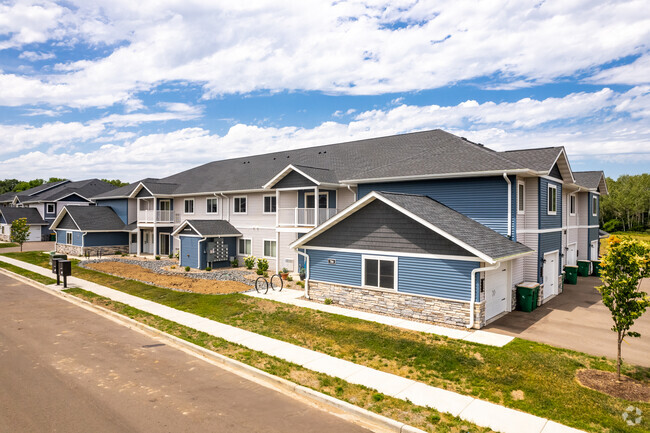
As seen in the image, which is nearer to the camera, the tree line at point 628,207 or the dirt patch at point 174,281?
the dirt patch at point 174,281

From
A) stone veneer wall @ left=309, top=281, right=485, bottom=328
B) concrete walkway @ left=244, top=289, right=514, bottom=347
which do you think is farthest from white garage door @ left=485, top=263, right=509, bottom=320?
concrete walkway @ left=244, top=289, right=514, bottom=347

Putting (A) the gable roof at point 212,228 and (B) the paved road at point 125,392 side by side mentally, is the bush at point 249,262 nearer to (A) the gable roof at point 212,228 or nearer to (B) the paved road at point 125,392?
(A) the gable roof at point 212,228

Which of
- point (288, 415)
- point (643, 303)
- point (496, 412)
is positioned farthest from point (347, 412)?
point (643, 303)

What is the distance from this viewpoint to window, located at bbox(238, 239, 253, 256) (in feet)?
98.7

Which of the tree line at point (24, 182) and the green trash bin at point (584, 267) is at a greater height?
the tree line at point (24, 182)

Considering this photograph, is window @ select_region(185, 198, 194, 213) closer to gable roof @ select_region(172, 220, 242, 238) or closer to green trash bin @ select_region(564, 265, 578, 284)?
gable roof @ select_region(172, 220, 242, 238)

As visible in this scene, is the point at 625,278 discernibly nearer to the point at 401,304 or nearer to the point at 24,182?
the point at 401,304

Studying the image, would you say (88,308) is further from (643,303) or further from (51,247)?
(51,247)

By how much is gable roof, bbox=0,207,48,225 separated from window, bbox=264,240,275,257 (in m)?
41.5

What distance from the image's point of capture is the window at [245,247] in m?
30.1

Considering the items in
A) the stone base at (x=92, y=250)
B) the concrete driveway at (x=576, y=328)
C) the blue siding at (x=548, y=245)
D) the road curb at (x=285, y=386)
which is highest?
the blue siding at (x=548, y=245)

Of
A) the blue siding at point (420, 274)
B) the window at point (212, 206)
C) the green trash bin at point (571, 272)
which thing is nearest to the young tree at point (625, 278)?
the blue siding at point (420, 274)

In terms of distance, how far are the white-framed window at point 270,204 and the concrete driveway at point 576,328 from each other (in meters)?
17.2

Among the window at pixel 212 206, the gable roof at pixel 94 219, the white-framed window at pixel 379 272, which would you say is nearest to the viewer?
the white-framed window at pixel 379 272
